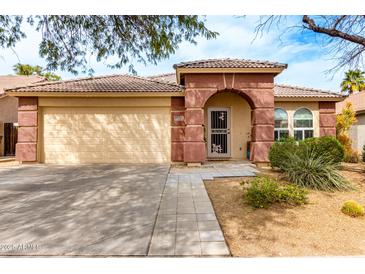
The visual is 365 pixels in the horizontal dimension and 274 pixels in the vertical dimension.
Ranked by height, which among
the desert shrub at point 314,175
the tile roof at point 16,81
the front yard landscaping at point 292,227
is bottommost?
the front yard landscaping at point 292,227

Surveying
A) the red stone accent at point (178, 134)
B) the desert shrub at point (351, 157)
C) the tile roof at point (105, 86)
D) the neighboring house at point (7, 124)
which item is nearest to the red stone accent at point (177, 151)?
the red stone accent at point (178, 134)

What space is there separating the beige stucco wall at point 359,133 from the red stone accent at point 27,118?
19.5 metres

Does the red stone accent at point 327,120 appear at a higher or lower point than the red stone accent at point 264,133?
higher

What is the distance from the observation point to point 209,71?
359 inches

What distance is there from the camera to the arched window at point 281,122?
11.3m

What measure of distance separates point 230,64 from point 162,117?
4015 mm

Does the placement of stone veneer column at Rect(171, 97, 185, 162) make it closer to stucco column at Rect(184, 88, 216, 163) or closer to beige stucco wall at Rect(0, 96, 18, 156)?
stucco column at Rect(184, 88, 216, 163)

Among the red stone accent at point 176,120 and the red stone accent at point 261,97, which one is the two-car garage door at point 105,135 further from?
the red stone accent at point 261,97

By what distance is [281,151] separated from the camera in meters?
7.39

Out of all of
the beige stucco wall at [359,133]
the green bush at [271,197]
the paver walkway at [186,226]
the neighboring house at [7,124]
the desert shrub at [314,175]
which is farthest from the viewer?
the beige stucco wall at [359,133]

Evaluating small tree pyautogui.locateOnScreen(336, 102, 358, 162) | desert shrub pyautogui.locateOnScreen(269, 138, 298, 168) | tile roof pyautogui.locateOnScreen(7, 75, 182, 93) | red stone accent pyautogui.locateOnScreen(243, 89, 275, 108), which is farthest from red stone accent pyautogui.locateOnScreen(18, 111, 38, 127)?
small tree pyautogui.locateOnScreen(336, 102, 358, 162)

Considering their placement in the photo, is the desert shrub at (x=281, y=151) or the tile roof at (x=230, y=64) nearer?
the desert shrub at (x=281, y=151)

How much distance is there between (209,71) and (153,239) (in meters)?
7.64

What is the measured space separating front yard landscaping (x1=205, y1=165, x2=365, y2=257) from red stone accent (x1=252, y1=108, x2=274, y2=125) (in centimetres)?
465
